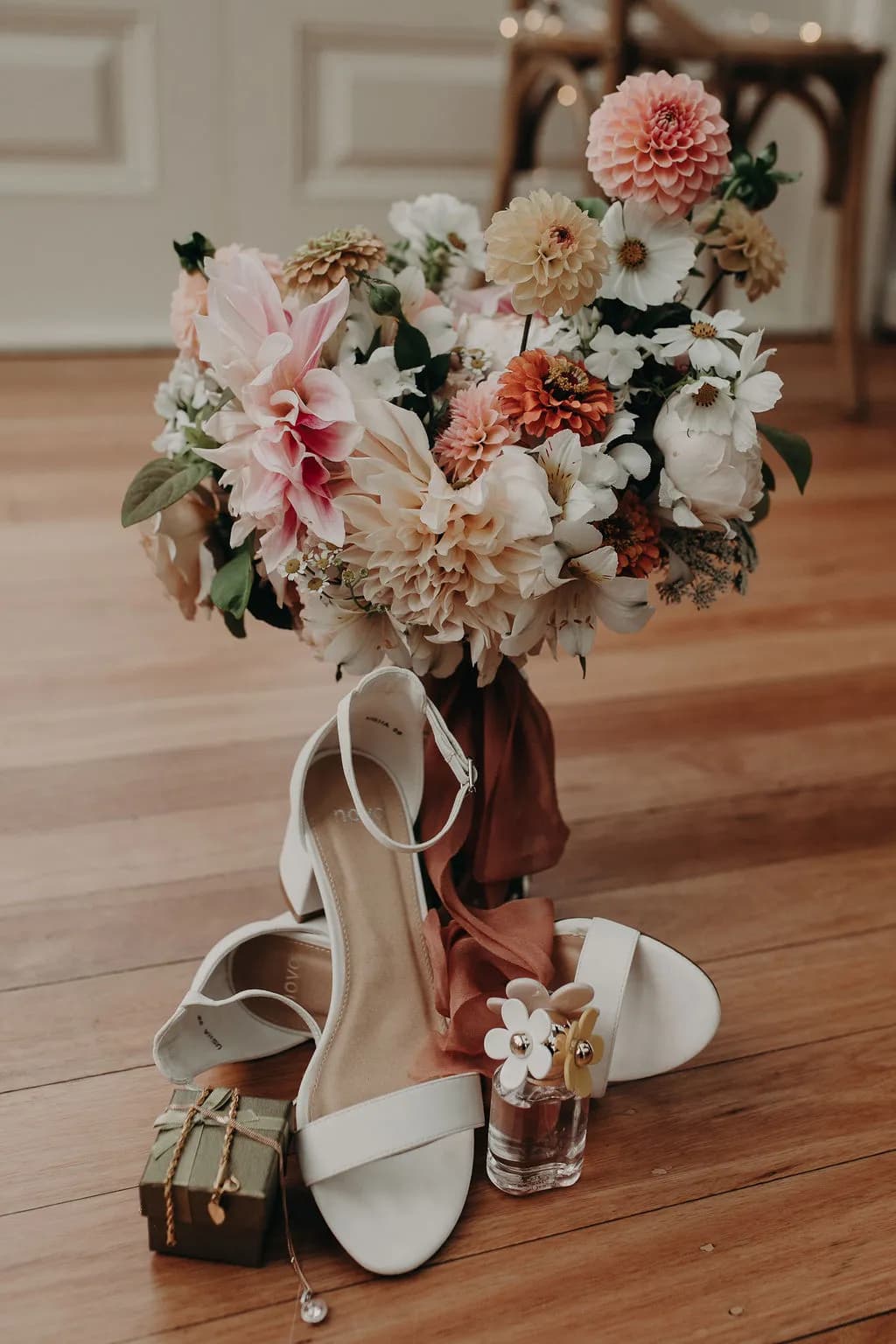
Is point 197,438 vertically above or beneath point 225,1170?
above

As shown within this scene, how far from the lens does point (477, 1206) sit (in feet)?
2.72

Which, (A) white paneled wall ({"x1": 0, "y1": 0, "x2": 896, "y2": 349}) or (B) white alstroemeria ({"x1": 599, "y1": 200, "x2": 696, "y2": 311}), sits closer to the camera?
(B) white alstroemeria ({"x1": 599, "y1": 200, "x2": 696, "y2": 311})

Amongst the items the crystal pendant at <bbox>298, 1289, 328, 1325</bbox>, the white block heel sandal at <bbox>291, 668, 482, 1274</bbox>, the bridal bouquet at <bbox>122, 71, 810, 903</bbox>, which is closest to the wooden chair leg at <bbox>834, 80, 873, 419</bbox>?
the bridal bouquet at <bbox>122, 71, 810, 903</bbox>

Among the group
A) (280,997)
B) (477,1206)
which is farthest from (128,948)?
(477,1206)

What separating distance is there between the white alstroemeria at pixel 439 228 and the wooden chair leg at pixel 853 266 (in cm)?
186

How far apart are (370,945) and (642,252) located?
51cm

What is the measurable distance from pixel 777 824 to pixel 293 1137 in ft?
2.15

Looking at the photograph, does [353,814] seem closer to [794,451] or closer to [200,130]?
[794,451]

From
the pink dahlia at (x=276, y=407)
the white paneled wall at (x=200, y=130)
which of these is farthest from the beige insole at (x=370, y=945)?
the white paneled wall at (x=200, y=130)

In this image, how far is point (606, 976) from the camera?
86 cm

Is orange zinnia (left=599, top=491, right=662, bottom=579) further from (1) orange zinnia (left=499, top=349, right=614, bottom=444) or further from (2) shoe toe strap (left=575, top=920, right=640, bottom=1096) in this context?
(2) shoe toe strap (left=575, top=920, right=640, bottom=1096)

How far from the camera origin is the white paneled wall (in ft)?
9.30

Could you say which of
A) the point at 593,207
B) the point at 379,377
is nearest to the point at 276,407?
the point at 379,377

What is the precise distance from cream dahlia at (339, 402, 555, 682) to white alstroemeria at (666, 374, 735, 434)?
0.38 ft
